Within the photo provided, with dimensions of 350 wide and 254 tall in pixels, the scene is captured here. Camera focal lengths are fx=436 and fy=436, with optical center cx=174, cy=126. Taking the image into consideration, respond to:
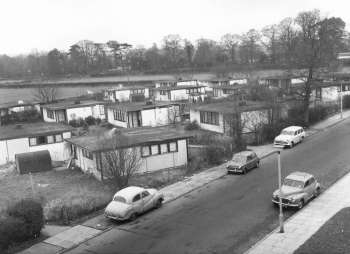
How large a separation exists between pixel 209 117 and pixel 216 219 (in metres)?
27.4

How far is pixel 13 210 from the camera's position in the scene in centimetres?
2245

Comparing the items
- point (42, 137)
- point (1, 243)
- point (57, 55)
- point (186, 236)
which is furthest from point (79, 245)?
point (57, 55)

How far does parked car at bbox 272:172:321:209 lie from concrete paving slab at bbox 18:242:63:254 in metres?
12.3

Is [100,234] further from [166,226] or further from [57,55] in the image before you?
[57,55]

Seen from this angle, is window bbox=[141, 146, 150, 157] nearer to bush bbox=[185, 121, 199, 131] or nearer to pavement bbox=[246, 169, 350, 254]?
pavement bbox=[246, 169, 350, 254]

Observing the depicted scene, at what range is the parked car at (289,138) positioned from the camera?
4084cm

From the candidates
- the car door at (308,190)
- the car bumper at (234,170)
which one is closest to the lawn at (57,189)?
the car bumper at (234,170)

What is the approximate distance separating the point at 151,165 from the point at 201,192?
22.4ft

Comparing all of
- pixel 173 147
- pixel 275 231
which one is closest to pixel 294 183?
pixel 275 231

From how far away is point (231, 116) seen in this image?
147 feet

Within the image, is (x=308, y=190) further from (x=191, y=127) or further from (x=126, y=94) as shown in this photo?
(x=126, y=94)

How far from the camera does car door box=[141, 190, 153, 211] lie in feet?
84.2

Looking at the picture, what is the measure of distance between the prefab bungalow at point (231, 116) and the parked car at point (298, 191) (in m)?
17.2

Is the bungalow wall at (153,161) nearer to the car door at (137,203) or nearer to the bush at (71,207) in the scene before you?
the bush at (71,207)
